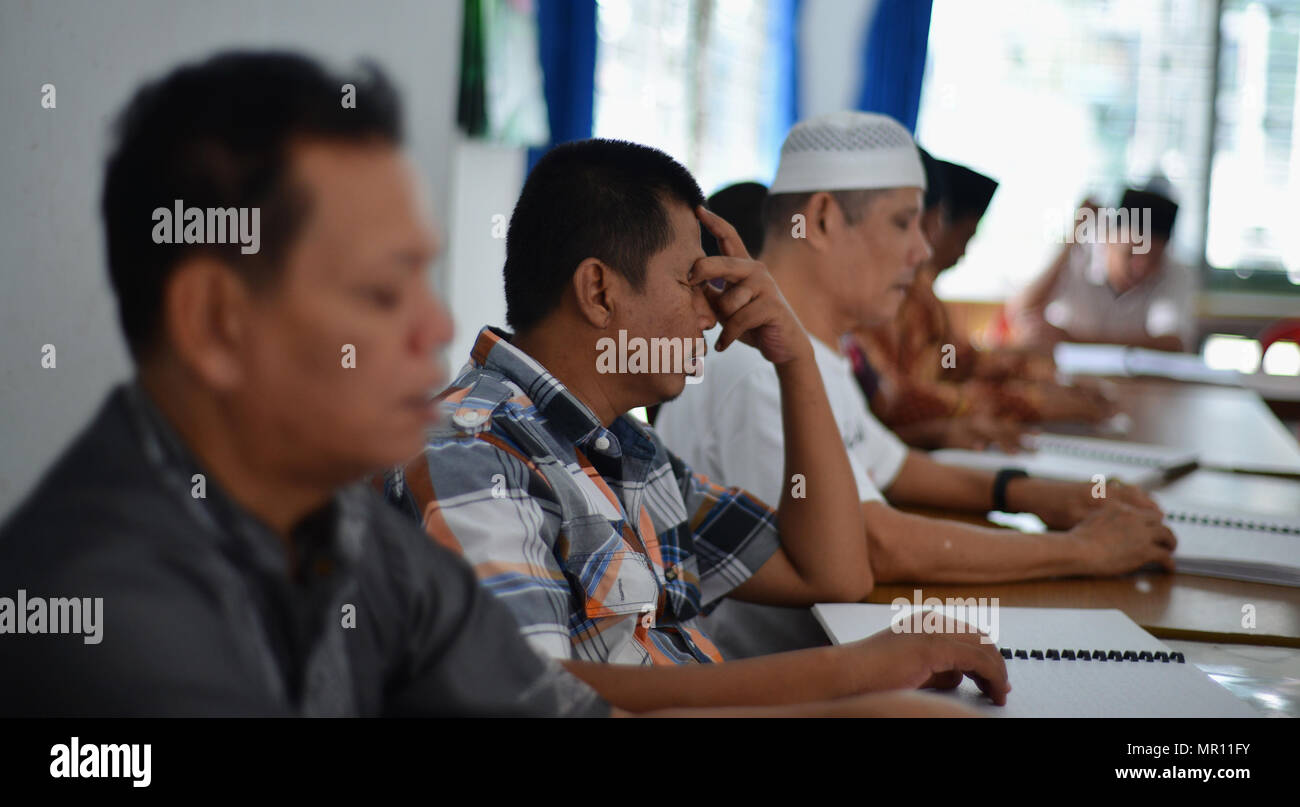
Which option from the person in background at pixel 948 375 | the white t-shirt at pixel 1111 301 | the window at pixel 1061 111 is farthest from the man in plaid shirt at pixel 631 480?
the window at pixel 1061 111

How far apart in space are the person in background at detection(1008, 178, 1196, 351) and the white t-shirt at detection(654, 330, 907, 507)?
302cm

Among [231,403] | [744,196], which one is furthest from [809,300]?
[231,403]

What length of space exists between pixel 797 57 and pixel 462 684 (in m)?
3.91

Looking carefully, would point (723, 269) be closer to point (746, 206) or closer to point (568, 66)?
point (746, 206)

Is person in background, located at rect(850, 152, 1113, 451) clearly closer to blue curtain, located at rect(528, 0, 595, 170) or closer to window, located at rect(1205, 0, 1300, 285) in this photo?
blue curtain, located at rect(528, 0, 595, 170)

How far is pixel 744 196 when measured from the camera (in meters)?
2.21

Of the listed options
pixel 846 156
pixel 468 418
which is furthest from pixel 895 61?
pixel 468 418

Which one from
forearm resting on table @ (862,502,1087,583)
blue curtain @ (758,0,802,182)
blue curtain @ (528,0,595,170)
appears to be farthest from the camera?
blue curtain @ (758,0,802,182)

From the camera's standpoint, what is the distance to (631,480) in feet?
4.03

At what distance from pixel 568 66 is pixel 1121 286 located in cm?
266

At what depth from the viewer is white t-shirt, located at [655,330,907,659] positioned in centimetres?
159

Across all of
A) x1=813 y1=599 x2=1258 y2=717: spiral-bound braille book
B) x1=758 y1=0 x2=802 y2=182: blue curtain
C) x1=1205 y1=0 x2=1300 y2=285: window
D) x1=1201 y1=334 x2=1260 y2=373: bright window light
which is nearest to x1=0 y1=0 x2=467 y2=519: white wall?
x1=813 y1=599 x2=1258 y2=717: spiral-bound braille book

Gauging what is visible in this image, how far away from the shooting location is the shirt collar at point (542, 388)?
3.62ft
